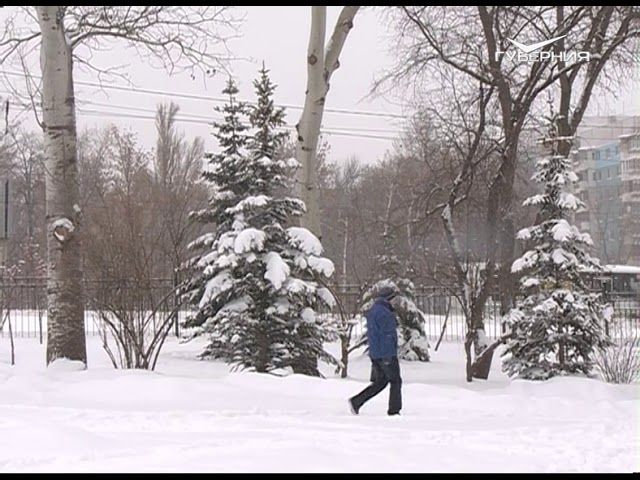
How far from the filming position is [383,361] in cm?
869

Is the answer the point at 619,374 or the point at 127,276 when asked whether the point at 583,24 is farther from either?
the point at 127,276

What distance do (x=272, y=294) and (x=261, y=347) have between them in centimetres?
89

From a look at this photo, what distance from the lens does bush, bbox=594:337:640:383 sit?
12992 mm

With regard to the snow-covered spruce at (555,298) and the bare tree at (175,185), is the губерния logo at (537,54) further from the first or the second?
the bare tree at (175,185)

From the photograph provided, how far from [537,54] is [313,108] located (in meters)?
4.05

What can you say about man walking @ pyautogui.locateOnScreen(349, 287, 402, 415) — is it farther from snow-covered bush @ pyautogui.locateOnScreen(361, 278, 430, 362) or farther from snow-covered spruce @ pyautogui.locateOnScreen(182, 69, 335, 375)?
snow-covered bush @ pyautogui.locateOnScreen(361, 278, 430, 362)

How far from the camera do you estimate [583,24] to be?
14789 millimetres

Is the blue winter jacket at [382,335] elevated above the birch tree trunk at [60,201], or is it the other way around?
the birch tree trunk at [60,201]

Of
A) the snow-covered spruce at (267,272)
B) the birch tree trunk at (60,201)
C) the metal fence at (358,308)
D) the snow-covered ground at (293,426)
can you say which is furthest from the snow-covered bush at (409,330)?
→ the birch tree trunk at (60,201)

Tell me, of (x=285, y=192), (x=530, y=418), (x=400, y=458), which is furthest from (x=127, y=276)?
(x=400, y=458)

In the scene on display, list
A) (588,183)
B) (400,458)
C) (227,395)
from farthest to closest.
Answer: (588,183)
(227,395)
(400,458)

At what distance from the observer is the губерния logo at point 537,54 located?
14.2m

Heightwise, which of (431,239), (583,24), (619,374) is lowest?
(619,374)
